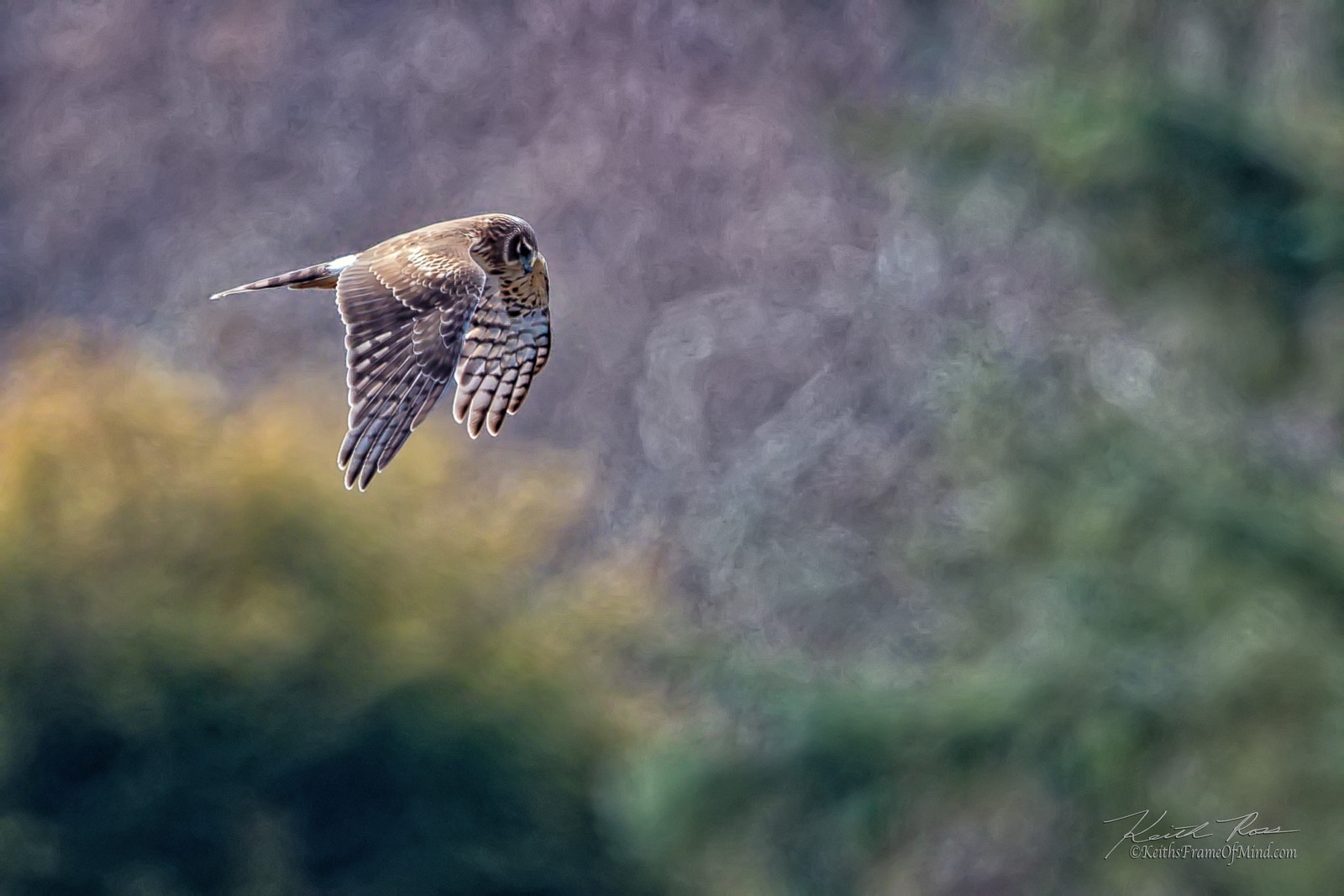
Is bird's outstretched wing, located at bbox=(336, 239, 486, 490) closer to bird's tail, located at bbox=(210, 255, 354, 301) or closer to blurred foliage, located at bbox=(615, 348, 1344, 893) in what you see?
bird's tail, located at bbox=(210, 255, 354, 301)

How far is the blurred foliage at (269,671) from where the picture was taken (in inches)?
412

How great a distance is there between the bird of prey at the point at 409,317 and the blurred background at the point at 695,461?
0.95 m

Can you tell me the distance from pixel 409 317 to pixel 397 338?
74 mm

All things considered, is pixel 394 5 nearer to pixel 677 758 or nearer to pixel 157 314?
pixel 157 314

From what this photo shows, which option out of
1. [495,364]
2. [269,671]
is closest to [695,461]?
[269,671]

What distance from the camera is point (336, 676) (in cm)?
1105

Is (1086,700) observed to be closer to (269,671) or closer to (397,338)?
(397,338)

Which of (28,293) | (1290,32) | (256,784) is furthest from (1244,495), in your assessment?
(28,293)

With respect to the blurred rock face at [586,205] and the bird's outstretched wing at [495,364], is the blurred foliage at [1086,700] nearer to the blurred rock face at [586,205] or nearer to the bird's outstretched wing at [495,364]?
the bird's outstretched wing at [495,364]

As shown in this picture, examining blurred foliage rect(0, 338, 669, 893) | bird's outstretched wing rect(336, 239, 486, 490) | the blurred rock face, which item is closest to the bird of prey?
bird's outstretched wing rect(336, 239, 486, 490)

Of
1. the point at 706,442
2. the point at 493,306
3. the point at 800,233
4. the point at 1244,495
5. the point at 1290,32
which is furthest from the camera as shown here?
the point at 800,233

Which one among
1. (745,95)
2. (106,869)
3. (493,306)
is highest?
(493,306)

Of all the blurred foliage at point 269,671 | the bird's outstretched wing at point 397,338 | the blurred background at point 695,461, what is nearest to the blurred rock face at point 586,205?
the blurred background at point 695,461

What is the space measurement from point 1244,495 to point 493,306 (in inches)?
82.9
